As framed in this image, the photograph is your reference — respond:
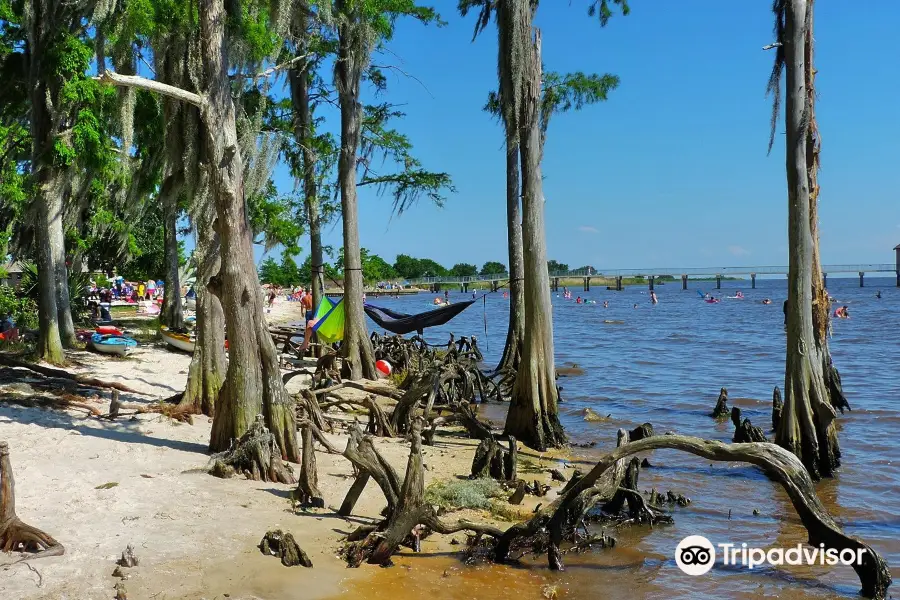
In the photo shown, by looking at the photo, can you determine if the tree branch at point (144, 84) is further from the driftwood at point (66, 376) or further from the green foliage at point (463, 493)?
the driftwood at point (66, 376)

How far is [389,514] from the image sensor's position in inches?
220

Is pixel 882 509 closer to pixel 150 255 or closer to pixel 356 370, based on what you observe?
pixel 356 370

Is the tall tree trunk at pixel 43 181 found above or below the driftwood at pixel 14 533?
above

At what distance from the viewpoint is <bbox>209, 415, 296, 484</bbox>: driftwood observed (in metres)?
7.07

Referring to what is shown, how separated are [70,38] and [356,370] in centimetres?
739

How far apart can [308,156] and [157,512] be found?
39.0ft

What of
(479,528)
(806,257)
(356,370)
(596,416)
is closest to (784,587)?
(479,528)

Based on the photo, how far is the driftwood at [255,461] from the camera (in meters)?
7.07

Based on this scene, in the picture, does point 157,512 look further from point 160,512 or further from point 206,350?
point 206,350

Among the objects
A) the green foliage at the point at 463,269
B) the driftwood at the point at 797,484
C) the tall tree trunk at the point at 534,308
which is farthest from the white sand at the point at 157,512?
the green foliage at the point at 463,269

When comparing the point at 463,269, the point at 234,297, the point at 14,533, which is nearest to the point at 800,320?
the point at 234,297

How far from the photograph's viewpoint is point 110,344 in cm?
1491

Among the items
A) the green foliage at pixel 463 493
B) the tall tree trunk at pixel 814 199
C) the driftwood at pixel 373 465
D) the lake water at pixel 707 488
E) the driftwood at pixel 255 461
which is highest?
the tall tree trunk at pixel 814 199

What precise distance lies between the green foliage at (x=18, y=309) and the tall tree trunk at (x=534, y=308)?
12.4 meters
